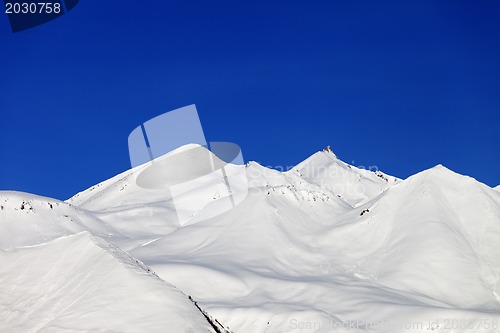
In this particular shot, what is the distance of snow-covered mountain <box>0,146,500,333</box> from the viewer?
18438 mm

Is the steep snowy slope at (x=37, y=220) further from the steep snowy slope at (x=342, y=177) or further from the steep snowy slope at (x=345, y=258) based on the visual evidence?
the steep snowy slope at (x=342, y=177)

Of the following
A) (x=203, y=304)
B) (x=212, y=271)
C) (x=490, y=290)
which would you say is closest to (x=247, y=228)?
(x=212, y=271)

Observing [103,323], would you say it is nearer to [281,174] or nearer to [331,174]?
[281,174]

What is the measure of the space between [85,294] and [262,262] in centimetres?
3286

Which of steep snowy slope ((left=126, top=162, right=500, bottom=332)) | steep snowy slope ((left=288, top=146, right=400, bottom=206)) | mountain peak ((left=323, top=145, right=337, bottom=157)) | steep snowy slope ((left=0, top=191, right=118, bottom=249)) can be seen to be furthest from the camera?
mountain peak ((left=323, top=145, right=337, bottom=157))

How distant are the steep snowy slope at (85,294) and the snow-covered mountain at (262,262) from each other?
0.06 metres

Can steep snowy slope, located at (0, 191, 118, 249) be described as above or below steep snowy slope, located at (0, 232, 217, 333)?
above

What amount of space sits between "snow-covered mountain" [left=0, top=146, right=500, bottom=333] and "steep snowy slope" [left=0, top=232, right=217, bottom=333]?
0.18 ft

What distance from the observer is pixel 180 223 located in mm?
72250

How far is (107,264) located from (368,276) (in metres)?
31.9

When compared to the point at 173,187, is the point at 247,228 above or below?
below

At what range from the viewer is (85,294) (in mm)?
18531

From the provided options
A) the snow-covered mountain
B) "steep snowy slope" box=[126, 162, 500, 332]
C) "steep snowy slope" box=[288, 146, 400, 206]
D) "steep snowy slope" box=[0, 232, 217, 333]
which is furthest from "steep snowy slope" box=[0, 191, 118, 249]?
"steep snowy slope" box=[288, 146, 400, 206]

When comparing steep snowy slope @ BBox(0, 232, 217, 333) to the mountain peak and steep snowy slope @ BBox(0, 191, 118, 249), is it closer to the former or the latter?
steep snowy slope @ BBox(0, 191, 118, 249)
